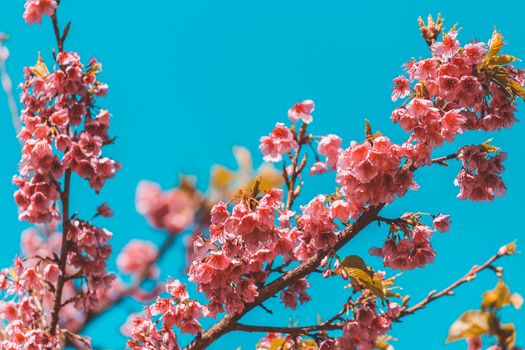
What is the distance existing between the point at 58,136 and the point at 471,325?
2.66 meters

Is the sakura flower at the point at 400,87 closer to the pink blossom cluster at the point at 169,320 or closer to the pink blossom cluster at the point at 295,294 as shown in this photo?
the pink blossom cluster at the point at 295,294

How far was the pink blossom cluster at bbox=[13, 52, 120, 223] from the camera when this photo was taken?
142 inches

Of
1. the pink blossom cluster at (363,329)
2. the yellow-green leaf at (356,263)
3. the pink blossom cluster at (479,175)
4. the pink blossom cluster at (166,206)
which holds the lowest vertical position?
the pink blossom cluster at (363,329)

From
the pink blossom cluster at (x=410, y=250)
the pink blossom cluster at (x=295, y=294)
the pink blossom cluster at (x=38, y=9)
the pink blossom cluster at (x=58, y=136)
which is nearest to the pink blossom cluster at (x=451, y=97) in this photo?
the pink blossom cluster at (x=410, y=250)

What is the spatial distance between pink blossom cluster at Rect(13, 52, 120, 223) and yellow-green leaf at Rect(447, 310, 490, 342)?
8.16 ft

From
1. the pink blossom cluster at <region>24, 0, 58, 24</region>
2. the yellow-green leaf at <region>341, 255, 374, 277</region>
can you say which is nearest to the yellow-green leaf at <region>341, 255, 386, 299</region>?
the yellow-green leaf at <region>341, 255, 374, 277</region>

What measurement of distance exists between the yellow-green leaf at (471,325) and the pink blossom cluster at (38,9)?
10.4ft

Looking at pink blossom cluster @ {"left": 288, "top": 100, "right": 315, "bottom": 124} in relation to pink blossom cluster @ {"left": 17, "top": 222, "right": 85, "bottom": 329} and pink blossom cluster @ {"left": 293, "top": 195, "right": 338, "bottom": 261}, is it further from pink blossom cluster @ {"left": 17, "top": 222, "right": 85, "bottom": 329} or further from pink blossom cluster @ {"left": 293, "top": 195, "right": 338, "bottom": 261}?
pink blossom cluster @ {"left": 17, "top": 222, "right": 85, "bottom": 329}

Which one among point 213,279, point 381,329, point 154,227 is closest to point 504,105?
point 381,329

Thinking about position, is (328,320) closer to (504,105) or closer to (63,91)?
(504,105)

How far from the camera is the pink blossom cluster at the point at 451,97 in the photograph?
257 centimetres

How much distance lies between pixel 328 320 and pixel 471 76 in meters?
1.28

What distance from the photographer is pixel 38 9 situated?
12.9 feet

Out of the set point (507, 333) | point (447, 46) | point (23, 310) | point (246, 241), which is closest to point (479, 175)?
point (447, 46)
